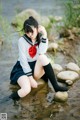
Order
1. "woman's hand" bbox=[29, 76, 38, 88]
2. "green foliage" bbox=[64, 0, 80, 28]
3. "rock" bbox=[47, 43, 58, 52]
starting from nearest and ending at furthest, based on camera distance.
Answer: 1. "woman's hand" bbox=[29, 76, 38, 88]
2. "rock" bbox=[47, 43, 58, 52]
3. "green foliage" bbox=[64, 0, 80, 28]

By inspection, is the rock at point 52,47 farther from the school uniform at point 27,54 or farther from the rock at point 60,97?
the rock at point 60,97

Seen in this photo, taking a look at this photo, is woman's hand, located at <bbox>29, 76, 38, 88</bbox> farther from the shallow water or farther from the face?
the face

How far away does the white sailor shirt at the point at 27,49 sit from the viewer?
14.5 ft

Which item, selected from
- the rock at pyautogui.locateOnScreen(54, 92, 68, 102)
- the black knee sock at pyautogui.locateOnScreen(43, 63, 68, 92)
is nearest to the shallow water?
the rock at pyautogui.locateOnScreen(54, 92, 68, 102)

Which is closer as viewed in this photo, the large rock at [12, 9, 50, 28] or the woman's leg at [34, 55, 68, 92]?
the woman's leg at [34, 55, 68, 92]

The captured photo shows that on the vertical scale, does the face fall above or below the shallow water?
above

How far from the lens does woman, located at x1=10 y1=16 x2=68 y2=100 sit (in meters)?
4.30

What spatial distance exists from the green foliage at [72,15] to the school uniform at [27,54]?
2.50 metres

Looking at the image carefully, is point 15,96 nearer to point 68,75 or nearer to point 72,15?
point 68,75

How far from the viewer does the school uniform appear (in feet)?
14.5

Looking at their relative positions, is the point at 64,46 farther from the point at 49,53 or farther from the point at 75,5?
the point at 75,5

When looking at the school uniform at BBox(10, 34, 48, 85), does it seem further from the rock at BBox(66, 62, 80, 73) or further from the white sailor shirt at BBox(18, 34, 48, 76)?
the rock at BBox(66, 62, 80, 73)

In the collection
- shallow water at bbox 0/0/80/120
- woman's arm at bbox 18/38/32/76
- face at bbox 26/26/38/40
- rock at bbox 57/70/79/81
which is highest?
face at bbox 26/26/38/40

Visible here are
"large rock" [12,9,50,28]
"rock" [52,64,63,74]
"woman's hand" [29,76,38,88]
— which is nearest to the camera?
"woman's hand" [29,76,38,88]
